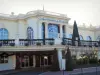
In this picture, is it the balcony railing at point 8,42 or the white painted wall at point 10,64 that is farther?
the white painted wall at point 10,64

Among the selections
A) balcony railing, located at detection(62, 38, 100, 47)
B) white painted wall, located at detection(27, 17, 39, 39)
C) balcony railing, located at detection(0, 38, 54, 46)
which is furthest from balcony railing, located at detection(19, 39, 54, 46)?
white painted wall, located at detection(27, 17, 39, 39)

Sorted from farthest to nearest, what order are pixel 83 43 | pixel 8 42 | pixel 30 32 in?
pixel 30 32 → pixel 83 43 → pixel 8 42

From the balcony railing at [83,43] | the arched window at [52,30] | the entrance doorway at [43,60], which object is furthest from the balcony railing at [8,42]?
the arched window at [52,30]

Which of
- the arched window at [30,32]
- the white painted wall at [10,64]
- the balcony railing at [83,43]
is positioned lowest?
the white painted wall at [10,64]

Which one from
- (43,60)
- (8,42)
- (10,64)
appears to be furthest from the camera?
(43,60)

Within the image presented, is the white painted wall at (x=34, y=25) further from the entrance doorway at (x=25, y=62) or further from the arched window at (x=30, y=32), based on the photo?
the entrance doorway at (x=25, y=62)

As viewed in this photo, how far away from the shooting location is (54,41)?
26344 mm

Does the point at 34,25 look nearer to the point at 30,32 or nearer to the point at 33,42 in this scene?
the point at 30,32

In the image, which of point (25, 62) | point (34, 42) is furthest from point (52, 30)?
point (34, 42)

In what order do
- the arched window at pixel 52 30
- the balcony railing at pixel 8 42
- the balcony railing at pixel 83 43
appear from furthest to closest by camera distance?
the arched window at pixel 52 30
the balcony railing at pixel 83 43
the balcony railing at pixel 8 42

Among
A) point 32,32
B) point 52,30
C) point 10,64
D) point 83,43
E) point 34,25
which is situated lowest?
point 10,64

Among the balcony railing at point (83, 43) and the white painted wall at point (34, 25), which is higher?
the white painted wall at point (34, 25)

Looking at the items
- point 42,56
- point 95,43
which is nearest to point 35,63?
point 42,56

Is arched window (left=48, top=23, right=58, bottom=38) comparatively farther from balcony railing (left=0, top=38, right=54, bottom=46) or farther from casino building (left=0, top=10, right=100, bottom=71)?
balcony railing (left=0, top=38, right=54, bottom=46)
